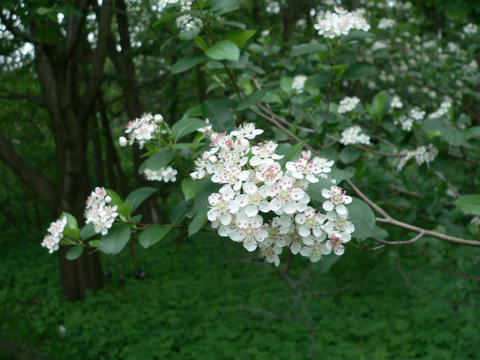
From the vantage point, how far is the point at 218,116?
1.51 metres

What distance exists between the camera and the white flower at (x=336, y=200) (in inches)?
Answer: 38.7

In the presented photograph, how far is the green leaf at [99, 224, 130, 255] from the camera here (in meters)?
1.30

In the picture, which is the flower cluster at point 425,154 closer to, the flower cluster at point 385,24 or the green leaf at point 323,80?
the green leaf at point 323,80

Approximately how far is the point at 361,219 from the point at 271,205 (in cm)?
29

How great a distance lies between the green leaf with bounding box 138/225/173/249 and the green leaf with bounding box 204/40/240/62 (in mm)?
656

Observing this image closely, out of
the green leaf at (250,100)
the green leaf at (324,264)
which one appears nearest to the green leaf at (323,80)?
the green leaf at (250,100)

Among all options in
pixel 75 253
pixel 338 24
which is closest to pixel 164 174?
pixel 75 253

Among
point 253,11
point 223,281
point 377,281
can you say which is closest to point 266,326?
point 223,281

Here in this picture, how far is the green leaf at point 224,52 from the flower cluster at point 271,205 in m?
0.55

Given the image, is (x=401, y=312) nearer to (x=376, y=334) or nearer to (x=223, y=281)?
(x=376, y=334)

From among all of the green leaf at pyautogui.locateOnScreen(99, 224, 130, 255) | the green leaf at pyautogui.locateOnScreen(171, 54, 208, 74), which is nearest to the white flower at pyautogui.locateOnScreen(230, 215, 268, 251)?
the green leaf at pyautogui.locateOnScreen(99, 224, 130, 255)

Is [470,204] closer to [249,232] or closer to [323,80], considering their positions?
[249,232]

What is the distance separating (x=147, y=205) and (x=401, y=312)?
224 inches

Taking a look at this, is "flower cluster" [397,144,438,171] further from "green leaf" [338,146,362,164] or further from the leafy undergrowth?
the leafy undergrowth
